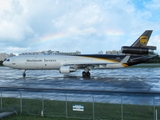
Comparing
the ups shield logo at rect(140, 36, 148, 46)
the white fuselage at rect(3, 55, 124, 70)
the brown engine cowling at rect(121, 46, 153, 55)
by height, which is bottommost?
the white fuselage at rect(3, 55, 124, 70)

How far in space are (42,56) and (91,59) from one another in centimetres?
916

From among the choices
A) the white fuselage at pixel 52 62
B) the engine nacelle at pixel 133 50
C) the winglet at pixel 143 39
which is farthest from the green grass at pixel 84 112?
the winglet at pixel 143 39

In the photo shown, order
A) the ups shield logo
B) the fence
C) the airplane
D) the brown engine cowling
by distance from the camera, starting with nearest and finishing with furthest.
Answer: the fence
the brown engine cowling
the airplane
the ups shield logo

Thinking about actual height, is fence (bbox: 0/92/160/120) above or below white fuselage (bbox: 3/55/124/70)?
below

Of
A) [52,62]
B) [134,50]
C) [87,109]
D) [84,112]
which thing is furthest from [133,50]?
[84,112]

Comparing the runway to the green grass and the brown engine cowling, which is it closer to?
the green grass

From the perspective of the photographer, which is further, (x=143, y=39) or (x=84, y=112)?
(x=143, y=39)

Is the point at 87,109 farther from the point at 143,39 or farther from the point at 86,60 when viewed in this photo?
the point at 143,39

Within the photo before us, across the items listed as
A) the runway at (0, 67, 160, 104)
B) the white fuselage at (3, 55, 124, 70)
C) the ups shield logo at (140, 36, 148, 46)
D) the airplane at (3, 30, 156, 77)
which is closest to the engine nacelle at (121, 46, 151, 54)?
the airplane at (3, 30, 156, 77)

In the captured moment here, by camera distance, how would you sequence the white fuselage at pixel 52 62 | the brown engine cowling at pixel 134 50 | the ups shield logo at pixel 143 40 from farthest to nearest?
the white fuselage at pixel 52 62, the ups shield logo at pixel 143 40, the brown engine cowling at pixel 134 50

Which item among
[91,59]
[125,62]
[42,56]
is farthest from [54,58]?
[125,62]

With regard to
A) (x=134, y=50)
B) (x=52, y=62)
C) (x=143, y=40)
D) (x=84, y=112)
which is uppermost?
(x=143, y=40)

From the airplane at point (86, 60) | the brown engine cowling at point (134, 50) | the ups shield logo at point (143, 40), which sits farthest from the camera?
the ups shield logo at point (143, 40)

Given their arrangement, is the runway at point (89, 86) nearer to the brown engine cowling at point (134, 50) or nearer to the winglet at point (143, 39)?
the brown engine cowling at point (134, 50)
